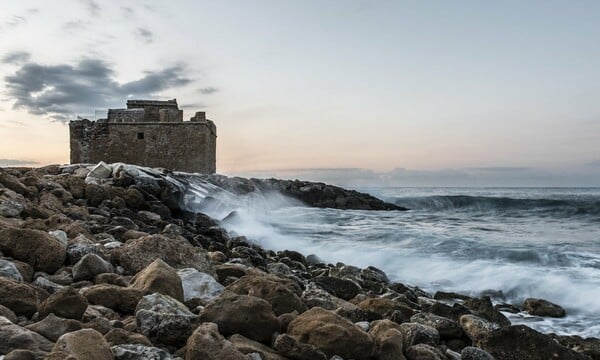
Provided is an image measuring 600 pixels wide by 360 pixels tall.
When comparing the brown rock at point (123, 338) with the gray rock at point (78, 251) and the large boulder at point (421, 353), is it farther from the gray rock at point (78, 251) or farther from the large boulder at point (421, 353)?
the gray rock at point (78, 251)

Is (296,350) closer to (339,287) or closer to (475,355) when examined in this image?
(475,355)

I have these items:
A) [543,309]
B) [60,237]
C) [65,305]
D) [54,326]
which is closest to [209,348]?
[54,326]

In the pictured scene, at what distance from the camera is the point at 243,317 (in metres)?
2.70

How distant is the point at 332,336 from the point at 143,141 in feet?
66.4

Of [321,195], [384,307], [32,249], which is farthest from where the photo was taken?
[321,195]

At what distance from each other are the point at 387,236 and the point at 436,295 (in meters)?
6.17

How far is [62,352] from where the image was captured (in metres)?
1.93

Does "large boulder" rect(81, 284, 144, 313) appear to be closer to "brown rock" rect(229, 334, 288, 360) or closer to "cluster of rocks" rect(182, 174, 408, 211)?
"brown rock" rect(229, 334, 288, 360)

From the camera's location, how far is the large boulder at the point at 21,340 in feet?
6.72

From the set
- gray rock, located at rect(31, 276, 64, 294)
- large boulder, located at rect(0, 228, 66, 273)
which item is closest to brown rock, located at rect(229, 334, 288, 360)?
gray rock, located at rect(31, 276, 64, 294)

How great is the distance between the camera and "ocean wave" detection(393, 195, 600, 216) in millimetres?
26828

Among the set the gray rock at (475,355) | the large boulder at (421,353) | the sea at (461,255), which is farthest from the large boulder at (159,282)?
the sea at (461,255)

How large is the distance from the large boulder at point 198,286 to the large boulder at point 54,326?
3.50 ft

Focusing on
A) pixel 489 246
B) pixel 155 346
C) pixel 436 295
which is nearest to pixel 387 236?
pixel 489 246
